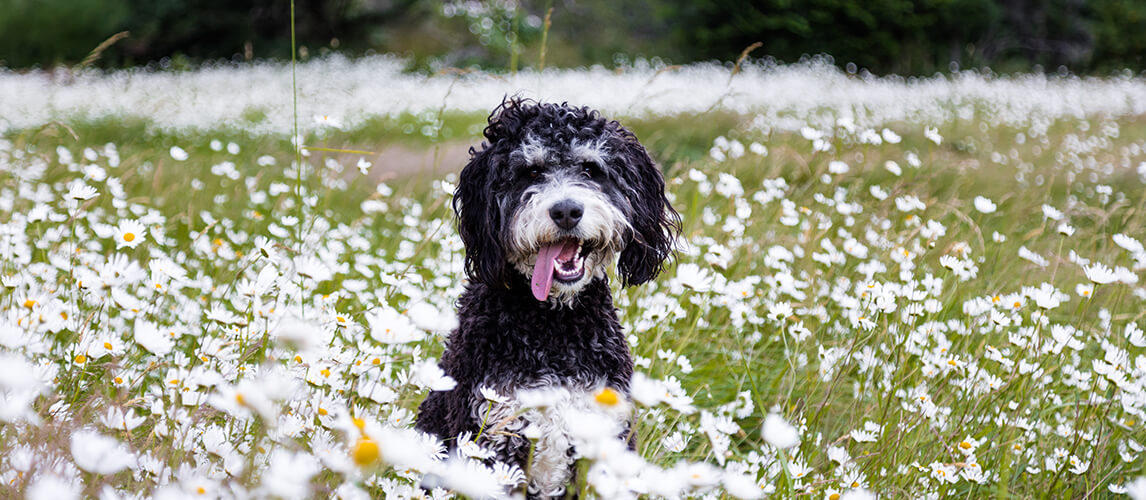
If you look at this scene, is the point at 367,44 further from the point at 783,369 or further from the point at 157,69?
Result: the point at 783,369

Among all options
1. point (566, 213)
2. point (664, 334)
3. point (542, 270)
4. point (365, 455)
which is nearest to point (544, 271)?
point (542, 270)

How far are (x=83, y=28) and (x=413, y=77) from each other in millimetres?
12462

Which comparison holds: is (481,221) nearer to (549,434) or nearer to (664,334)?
(549,434)

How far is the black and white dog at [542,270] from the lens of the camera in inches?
116

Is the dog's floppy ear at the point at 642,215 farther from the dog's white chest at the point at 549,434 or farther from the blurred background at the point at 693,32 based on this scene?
the blurred background at the point at 693,32

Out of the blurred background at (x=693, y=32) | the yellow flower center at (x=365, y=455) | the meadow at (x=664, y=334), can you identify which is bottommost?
the blurred background at (x=693, y=32)

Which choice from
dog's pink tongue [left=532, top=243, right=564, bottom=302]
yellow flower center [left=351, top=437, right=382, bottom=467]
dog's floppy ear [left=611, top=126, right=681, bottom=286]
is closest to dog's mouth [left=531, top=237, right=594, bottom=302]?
dog's pink tongue [left=532, top=243, right=564, bottom=302]

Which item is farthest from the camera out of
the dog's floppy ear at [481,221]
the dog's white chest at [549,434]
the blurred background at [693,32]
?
the blurred background at [693,32]

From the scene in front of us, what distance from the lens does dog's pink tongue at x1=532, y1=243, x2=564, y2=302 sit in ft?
9.77

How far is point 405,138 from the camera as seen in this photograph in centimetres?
1265

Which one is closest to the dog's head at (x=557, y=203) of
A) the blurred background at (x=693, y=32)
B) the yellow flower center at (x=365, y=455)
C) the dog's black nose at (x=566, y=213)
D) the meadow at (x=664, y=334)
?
the dog's black nose at (x=566, y=213)

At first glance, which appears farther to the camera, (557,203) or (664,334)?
(664,334)

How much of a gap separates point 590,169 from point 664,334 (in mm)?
1485

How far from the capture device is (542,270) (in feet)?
10.0
